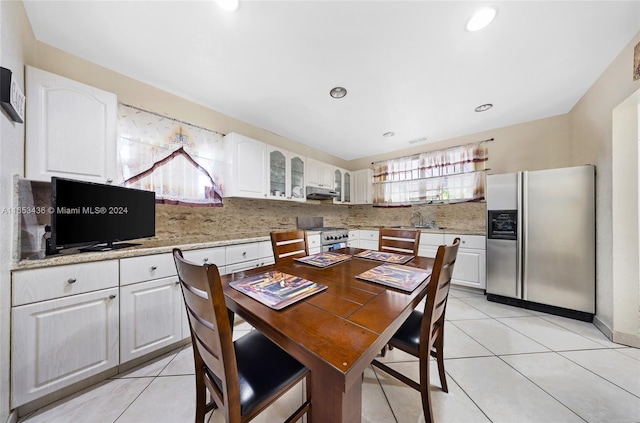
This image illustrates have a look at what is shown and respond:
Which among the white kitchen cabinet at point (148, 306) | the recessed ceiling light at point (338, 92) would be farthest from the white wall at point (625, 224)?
the white kitchen cabinet at point (148, 306)

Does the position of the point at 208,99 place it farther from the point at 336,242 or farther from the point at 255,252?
the point at 336,242

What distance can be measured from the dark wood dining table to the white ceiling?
5.47ft

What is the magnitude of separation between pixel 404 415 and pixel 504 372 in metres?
0.88

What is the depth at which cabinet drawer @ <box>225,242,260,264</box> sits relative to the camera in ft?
6.49

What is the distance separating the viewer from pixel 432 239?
3.08 meters

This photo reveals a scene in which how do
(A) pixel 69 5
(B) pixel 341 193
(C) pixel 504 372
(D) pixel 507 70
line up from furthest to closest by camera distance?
(B) pixel 341 193 < (D) pixel 507 70 < (C) pixel 504 372 < (A) pixel 69 5

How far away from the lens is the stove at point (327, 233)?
317 cm

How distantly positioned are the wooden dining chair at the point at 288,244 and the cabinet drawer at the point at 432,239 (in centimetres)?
215

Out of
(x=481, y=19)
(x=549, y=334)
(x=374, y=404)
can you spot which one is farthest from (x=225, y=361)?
(x=549, y=334)

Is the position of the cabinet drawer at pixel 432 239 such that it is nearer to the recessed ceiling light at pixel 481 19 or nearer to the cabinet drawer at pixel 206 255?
the recessed ceiling light at pixel 481 19

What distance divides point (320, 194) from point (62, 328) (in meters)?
2.96

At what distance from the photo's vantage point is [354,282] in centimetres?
111

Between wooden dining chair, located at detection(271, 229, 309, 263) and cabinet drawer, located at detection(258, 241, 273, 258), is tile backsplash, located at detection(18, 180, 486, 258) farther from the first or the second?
wooden dining chair, located at detection(271, 229, 309, 263)

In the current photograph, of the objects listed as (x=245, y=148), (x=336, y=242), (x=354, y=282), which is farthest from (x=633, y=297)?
(x=245, y=148)
